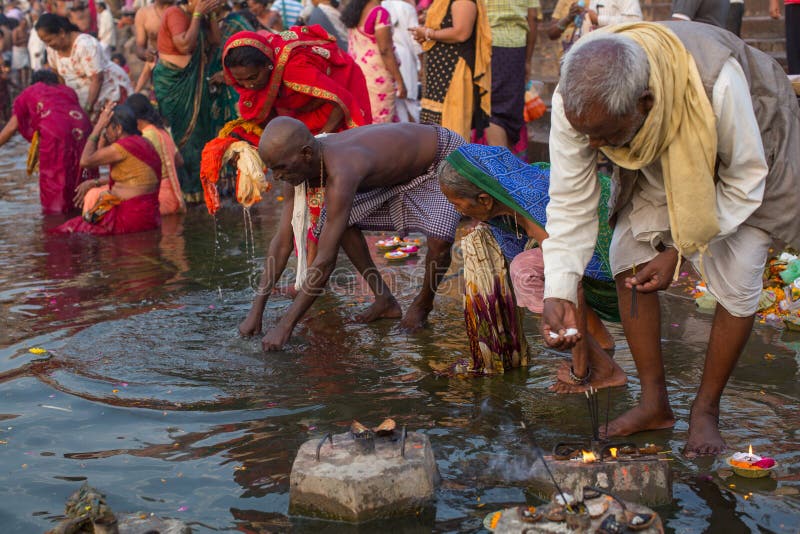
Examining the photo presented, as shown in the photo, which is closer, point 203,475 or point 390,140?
point 203,475

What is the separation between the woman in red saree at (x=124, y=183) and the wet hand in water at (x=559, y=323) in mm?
5825

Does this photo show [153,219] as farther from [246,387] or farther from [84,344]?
[246,387]

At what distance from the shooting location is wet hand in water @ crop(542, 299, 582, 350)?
123 inches

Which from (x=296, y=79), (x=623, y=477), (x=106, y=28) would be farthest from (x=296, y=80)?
(x=106, y=28)

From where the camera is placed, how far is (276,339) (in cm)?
487

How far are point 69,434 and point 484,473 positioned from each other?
1761mm

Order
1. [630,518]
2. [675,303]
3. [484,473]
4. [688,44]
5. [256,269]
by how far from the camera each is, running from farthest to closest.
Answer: [256,269]
[675,303]
[484,473]
[688,44]
[630,518]

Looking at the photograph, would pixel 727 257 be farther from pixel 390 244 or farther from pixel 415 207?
pixel 390 244

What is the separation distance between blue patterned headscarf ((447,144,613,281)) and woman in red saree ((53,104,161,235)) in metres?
4.71

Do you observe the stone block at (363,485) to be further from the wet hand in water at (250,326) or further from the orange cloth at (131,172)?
the orange cloth at (131,172)

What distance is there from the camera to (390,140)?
503 centimetres

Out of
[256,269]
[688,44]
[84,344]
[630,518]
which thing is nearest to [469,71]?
[256,269]

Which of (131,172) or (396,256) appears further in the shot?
(131,172)

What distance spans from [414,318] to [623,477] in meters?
2.39
